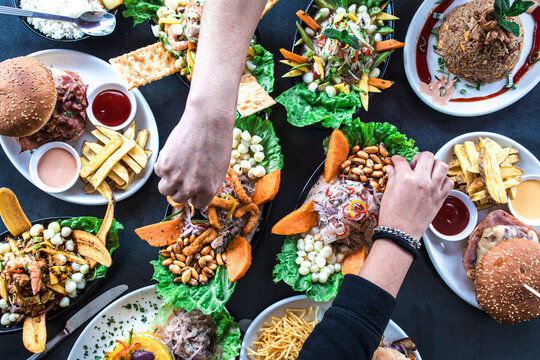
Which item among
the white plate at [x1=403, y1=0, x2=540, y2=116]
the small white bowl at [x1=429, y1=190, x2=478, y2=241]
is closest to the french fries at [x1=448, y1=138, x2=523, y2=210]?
the small white bowl at [x1=429, y1=190, x2=478, y2=241]

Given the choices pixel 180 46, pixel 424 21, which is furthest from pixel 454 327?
pixel 180 46

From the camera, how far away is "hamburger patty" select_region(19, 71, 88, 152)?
2.46 metres

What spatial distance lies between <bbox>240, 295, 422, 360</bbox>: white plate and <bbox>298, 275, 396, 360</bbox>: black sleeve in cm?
83

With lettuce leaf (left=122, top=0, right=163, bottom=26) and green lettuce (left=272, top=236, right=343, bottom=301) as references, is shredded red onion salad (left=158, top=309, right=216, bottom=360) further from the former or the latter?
lettuce leaf (left=122, top=0, right=163, bottom=26)

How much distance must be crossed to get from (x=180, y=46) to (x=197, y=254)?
54.1 inches

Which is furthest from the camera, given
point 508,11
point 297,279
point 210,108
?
point 297,279

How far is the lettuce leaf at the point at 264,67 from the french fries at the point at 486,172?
52.2 inches

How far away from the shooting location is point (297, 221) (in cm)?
236

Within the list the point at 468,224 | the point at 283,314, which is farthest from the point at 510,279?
the point at 283,314

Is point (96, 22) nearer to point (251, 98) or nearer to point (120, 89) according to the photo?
point (120, 89)

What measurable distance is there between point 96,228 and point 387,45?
2.33 metres

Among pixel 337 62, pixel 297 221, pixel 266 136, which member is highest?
pixel 337 62

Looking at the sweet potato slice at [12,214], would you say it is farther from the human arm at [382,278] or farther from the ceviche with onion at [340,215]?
the human arm at [382,278]

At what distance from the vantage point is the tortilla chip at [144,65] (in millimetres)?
2512
